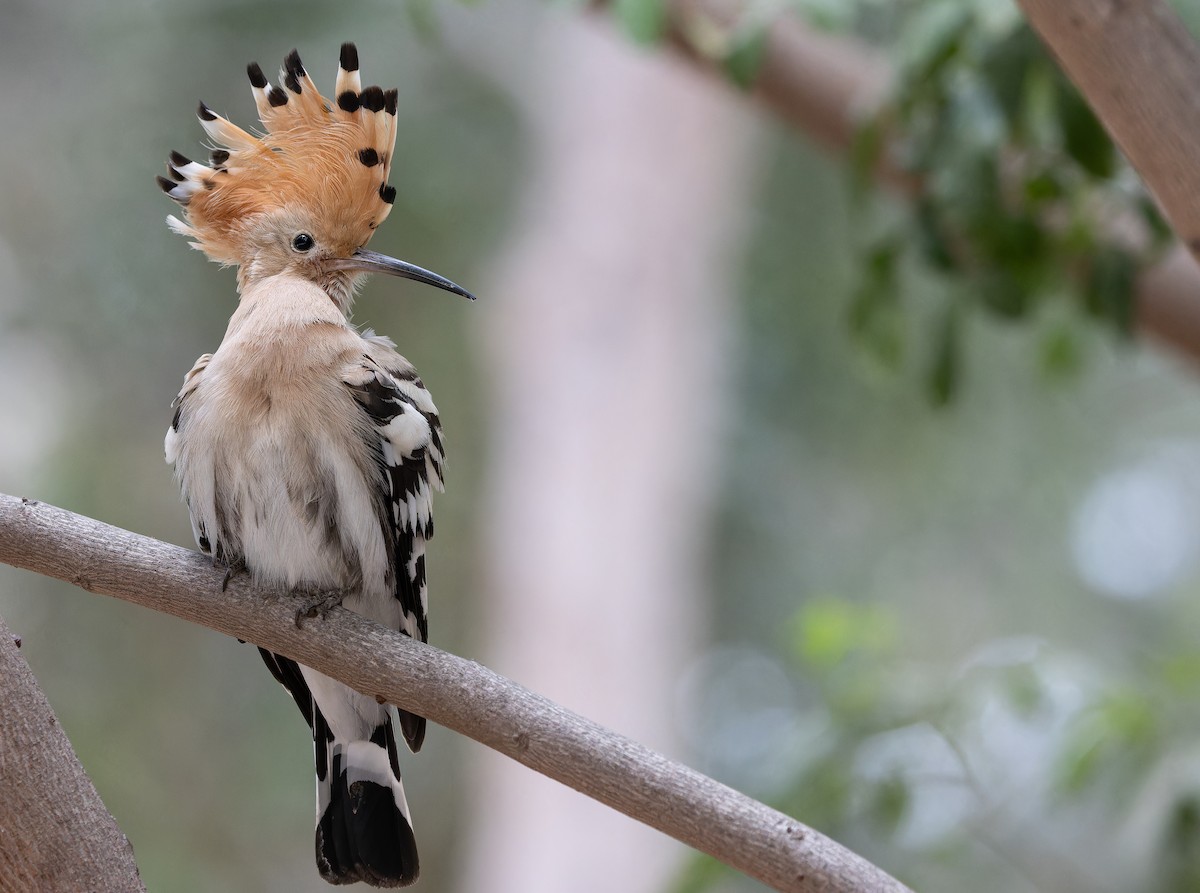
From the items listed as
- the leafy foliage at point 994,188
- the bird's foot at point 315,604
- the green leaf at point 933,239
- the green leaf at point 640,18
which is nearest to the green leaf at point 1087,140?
A: the leafy foliage at point 994,188

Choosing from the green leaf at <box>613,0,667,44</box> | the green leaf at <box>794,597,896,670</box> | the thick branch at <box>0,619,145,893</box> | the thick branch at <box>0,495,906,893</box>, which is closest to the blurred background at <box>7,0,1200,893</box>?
the green leaf at <box>794,597,896,670</box>

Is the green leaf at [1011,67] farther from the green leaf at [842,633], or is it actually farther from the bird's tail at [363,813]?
the bird's tail at [363,813]

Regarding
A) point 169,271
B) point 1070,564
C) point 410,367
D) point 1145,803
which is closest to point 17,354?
point 169,271

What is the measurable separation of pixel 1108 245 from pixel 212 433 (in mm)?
Answer: 1429

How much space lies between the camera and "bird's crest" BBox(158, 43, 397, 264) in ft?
5.00

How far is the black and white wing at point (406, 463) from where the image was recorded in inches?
59.2

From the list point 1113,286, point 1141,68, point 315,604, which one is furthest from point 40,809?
point 1113,286

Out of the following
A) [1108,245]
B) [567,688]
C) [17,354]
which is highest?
[1108,245]

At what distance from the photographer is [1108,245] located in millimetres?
2082

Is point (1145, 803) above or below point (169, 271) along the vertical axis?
above

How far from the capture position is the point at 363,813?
1579mm

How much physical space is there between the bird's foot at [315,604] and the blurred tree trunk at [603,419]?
2038 millimetres

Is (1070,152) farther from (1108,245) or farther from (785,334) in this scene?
(785,334)

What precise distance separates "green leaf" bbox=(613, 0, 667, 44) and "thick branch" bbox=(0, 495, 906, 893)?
2.90 feet
